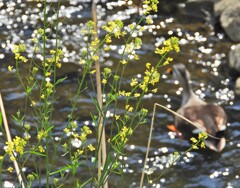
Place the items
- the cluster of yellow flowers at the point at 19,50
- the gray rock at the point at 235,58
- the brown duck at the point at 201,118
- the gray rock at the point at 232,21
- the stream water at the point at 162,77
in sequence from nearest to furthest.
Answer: the cluster of yellow flowers at the point at 19,50, the stream water at the point at 162,77, the brown duck at the point at 201,118, the gray rock at the point at 235,58, the gray rock at the point at 232,21

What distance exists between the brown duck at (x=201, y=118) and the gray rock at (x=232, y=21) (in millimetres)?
1809

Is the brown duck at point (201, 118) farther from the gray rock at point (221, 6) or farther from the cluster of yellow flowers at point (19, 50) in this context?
the cluster of yellow flowers at point (19, 50)

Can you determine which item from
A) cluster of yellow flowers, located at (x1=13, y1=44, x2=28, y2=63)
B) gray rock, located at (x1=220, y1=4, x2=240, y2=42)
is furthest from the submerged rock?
cluster of yellow flowers, located at (x1=13, y1=44, x2=28, y2=63)

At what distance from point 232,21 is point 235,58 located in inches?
41.7

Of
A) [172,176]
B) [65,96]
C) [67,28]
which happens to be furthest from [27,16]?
[172,176]

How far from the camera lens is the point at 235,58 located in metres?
8.10

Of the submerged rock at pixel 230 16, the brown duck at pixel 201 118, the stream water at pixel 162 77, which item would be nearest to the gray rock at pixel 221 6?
the submerged rock at pixel 230 16

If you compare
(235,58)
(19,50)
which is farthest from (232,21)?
(19,50)

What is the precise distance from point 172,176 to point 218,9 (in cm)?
399

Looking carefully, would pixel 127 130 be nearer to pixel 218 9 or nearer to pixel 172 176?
pixel 172 176

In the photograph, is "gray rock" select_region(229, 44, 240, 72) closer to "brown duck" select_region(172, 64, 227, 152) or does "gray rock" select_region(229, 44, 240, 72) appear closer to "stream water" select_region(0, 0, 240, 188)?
"stream water" select_region(0, 0, 240, 188)

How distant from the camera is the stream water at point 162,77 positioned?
251 inches

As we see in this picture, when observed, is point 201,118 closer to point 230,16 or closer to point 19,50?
point 230,16

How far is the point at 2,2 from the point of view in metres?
9.82
